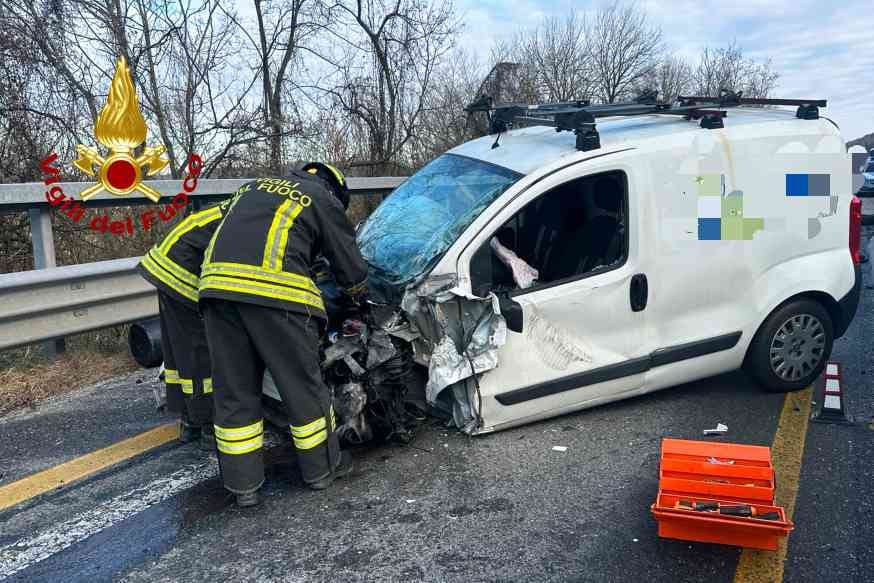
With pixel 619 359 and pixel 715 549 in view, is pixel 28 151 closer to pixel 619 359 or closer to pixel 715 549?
pixel 619 359

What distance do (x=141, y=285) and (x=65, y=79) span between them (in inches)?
144

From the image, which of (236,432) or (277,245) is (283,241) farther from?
(236,432)

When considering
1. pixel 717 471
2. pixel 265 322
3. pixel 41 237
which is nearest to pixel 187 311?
pixel 265 322

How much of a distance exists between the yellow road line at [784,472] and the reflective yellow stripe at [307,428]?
1809mm

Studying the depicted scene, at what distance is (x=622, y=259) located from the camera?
403 cm

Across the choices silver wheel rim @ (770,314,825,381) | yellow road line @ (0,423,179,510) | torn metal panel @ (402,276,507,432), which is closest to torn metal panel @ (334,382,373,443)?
torn metal panel @ (402,276,507,432)

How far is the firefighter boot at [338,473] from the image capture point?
10.9ft

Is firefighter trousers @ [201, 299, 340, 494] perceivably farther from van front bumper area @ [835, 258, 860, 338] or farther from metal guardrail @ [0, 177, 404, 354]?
van front bumper area @ [835, 258, 860, 338]

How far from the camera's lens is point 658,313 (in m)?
4.09

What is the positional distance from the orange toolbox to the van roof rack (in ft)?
5.76

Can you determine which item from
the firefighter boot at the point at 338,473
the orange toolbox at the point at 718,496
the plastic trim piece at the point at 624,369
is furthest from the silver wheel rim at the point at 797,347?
the firefighter boot at the point at 338,473

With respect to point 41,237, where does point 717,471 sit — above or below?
below

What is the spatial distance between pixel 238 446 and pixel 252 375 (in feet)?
1.04

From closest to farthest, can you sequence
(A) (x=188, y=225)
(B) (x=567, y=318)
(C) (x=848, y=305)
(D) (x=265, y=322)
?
(D) (x=265, y=322)
(A) (x=188, y=225)
(B) (x=567, y=318)
(C) (x=848, y=305)
